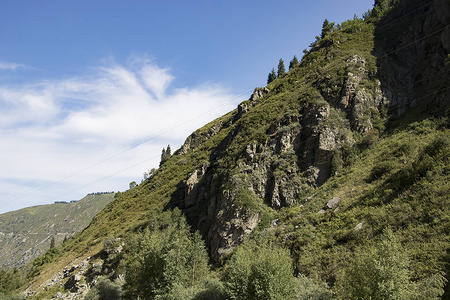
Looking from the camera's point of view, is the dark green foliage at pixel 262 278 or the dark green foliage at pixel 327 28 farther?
the dark green foliage at pixel 327 28

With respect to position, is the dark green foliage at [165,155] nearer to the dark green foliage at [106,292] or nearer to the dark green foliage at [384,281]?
the dark green foliage at [106,292]

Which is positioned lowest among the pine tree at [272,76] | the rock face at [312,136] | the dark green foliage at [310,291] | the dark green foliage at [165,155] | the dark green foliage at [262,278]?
the dark green foliage at [310,291]

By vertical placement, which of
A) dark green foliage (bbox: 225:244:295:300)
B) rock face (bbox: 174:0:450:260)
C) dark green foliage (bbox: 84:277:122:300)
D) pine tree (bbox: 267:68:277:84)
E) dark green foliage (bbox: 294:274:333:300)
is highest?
pine tree (bbox: 267:68:277:84)

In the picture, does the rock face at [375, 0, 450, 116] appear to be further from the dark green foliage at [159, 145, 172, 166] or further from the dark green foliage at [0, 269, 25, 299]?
the dark green foliage at [0, 269, 25, 299]

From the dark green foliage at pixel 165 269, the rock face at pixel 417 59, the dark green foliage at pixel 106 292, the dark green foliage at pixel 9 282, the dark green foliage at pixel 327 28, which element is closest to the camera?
the dark green foliage at pixel 165 269

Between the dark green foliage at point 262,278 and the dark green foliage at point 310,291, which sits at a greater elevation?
the dark green foliage at point 262,278

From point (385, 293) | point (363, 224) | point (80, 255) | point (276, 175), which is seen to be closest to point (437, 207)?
point (363, 224)

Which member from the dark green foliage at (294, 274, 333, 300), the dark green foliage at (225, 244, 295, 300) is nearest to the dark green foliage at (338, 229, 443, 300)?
the dark green foliage at (294, 274, 333, 300)

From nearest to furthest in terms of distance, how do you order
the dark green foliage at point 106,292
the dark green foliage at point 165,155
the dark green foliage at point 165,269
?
the dark green foliage at point 165,269 → the dark green foliage at point 106,292 → the dark green foliage at point 165,155

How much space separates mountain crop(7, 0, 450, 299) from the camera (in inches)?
842

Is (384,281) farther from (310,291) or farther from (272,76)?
(272,76)

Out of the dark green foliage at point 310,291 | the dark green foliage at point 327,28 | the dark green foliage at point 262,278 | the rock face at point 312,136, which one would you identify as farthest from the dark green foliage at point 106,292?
the dark green foliage at point 327,28

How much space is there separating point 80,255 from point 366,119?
75.5 m

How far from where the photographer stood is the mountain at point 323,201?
2138cm
